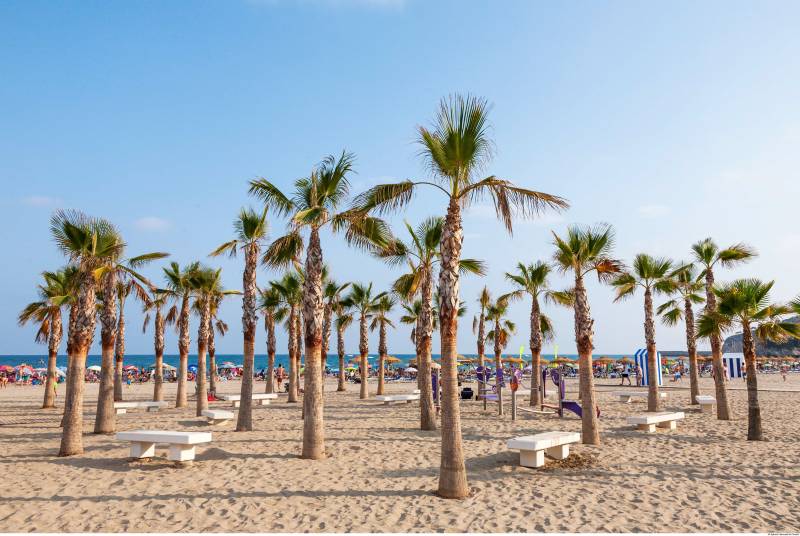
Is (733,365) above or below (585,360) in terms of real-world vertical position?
below

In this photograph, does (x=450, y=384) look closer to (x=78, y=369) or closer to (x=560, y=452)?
(x=560, y=452)

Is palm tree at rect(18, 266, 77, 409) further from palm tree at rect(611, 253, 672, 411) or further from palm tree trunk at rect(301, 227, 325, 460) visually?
palm tree at rect(611, 253, 672, 411)

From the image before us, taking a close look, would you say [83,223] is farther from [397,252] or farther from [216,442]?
[397,252]

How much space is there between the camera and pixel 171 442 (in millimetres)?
10211

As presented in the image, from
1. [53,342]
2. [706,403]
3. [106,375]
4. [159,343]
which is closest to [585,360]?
[706,403]

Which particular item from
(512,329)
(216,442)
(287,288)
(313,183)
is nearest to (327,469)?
(216,442)

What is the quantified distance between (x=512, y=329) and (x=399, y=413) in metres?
15.4

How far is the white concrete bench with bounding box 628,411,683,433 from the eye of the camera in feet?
47.8

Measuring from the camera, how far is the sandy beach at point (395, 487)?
7141 mm

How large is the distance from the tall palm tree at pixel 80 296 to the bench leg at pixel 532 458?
9.63 meters

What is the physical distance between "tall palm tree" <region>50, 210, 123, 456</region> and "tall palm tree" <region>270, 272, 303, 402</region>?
10.1m

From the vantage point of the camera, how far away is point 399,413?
68.1ft

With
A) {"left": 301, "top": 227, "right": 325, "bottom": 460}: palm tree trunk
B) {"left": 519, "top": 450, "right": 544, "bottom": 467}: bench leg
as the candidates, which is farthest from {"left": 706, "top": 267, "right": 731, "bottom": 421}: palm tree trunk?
{"left": 301, "top": 227, "right": 325, "bottom": 460}: palm tree trunk

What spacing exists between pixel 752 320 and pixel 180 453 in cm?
1452
